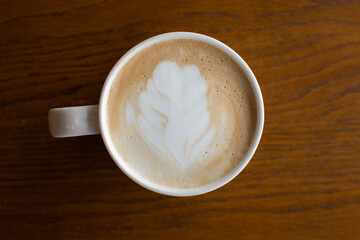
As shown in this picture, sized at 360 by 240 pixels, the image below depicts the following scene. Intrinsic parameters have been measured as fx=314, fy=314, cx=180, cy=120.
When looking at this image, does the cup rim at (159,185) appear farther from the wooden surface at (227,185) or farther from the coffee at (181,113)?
the wooden surface at (227,185)

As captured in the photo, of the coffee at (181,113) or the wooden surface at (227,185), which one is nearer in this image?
the coffee at (181,113)

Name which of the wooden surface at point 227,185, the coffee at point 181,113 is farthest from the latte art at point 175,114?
the wooden surface at point 227,185

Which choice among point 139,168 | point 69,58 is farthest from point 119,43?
point 139,168

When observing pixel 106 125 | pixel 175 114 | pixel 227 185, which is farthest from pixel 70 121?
pixel 227 185

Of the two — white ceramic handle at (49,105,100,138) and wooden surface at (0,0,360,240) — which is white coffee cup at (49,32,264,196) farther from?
wooden surface at (0,0,360,240)

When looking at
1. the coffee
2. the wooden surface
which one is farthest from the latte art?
the wooden surface

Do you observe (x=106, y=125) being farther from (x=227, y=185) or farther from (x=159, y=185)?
(x=227, y=185)

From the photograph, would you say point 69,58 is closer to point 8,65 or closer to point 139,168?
point 8,65
